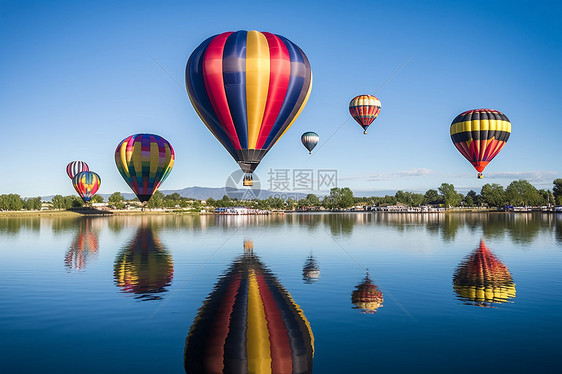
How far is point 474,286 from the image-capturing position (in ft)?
60.6

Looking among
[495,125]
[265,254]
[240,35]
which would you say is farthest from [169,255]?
[495,125]

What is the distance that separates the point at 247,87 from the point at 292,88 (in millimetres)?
3385

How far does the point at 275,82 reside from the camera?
98.3 ft

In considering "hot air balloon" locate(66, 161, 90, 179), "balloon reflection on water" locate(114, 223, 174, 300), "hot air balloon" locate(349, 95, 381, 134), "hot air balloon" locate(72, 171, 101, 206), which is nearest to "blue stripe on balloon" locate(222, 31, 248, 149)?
"balloon reflection on water" locate(114, 223, 174, 300)

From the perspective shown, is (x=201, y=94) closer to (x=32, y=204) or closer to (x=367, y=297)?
(x=367, y=297)

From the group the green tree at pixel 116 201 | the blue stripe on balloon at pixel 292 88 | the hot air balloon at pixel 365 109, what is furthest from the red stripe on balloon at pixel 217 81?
the green tree at pixel 116 201

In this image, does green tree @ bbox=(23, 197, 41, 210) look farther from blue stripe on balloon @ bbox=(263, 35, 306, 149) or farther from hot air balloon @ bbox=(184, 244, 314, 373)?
hot air balloon @ bbox=(184, 244, 314, 373)

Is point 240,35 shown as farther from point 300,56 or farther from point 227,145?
point 227,145

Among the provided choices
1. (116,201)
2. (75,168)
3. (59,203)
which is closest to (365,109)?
(75,168)

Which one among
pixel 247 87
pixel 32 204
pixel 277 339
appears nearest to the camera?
pixel 277 339

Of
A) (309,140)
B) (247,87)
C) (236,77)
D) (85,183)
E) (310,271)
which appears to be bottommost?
(310,271)

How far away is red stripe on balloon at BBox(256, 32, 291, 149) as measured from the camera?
29906 millimetres

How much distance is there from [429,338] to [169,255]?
2194cm

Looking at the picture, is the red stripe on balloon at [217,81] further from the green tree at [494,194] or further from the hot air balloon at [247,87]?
the green tree at [494,194]
